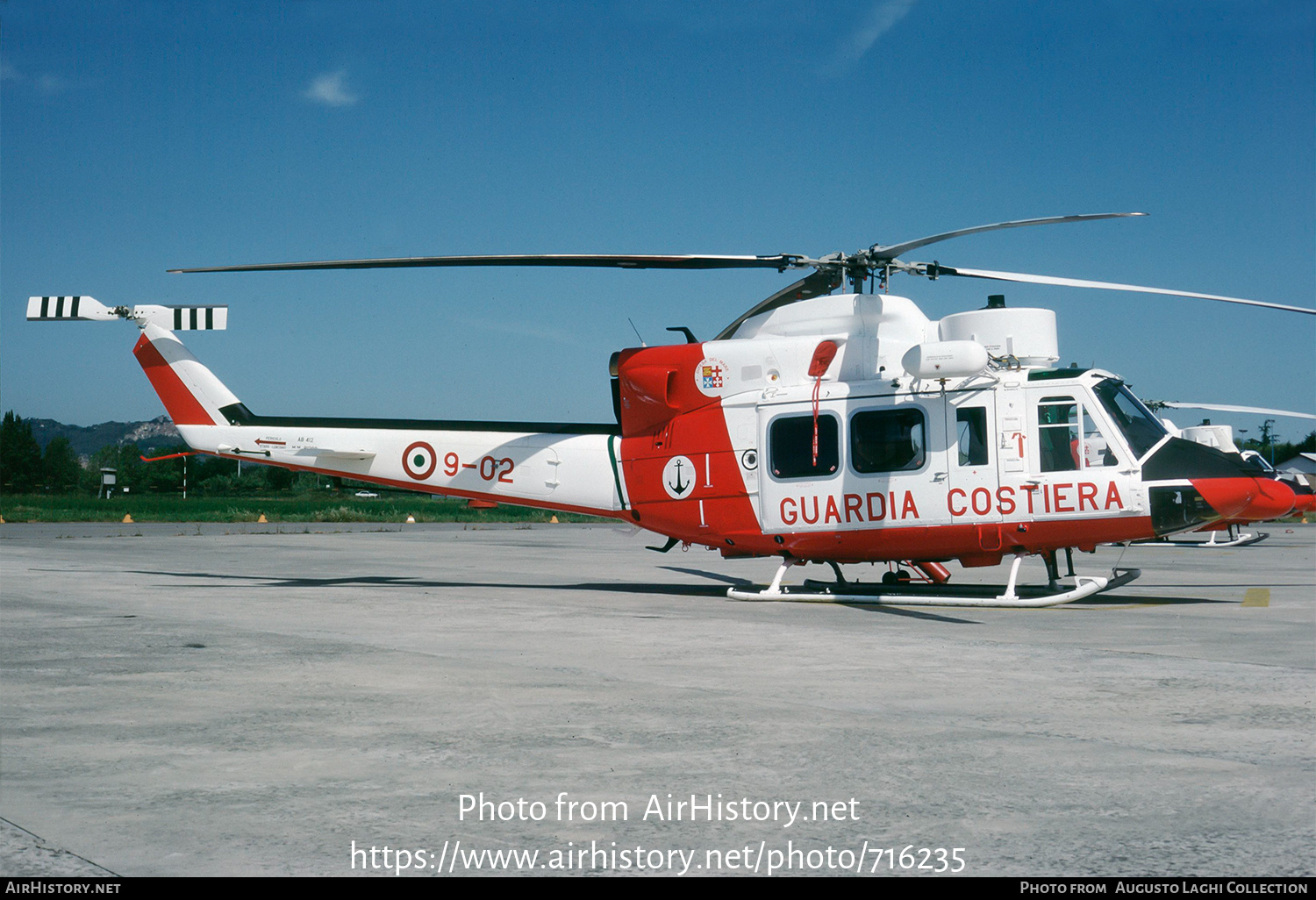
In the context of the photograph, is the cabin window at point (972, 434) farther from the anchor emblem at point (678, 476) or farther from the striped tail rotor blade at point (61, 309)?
the striped tail rotor blade at point (61, 309)

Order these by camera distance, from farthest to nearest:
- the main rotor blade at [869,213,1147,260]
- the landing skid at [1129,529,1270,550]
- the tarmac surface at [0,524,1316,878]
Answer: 1. the landing skid at [1129,529,1270,550]
2. the main rotor blade at [869,213,1147,260]
3. the tarmac surface at [0,524,1316,878]

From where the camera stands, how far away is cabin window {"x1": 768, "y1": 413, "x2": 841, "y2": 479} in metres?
12.6

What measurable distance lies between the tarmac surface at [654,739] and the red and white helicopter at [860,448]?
127cm

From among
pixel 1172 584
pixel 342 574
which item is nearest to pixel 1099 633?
pixel 1172 584

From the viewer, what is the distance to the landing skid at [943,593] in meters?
11.5

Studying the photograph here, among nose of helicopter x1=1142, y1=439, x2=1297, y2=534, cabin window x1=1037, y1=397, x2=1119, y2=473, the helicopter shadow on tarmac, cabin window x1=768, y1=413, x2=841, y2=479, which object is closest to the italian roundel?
the helicopter shadow on tarmac

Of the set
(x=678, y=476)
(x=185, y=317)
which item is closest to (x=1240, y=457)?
(x=678, y=476)

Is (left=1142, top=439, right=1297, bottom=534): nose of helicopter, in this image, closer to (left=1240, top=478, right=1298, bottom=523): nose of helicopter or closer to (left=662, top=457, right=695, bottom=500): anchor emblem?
(left=1240, top=478, right=1298, bottom=523): nose of helicopter

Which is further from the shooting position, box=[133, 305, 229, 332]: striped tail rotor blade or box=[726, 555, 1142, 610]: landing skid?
box=[133, 305, 229, 332]: striped tail rotor blade

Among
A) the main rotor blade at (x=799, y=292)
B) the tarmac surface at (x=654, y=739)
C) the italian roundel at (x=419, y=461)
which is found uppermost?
the main rotor blade at (x=799, y=292)

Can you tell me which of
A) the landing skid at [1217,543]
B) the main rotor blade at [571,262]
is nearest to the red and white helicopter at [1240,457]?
the landing skid at [1217,543]

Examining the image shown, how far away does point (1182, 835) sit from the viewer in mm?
3590

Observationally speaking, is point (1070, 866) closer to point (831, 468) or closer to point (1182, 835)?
point (1182, 835)

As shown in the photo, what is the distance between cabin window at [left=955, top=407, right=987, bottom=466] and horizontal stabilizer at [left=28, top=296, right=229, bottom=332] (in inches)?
415
